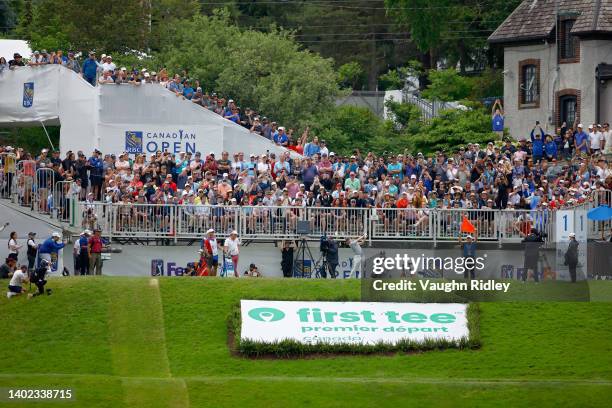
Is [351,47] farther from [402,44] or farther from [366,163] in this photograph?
[366,163]

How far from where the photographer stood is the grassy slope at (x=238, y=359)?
32156 millimetres

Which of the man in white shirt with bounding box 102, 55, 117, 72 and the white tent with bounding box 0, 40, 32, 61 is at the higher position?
the white tent with bounding box 0, 40, 32, 61

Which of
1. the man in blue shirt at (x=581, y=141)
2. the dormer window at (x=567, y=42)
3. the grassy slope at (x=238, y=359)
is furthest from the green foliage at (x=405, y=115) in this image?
the grassy slope at (x=238, y=359)

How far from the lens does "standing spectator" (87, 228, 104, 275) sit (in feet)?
130

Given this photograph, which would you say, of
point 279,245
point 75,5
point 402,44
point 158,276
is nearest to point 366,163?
point 279,245

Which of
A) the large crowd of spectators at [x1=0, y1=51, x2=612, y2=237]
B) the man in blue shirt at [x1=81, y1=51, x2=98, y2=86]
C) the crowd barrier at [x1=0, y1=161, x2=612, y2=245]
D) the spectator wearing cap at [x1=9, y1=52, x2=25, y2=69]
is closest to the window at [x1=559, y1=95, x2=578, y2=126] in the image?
the large crowd of spectators at [x1=0, y1=51, x2=612, y2=237]

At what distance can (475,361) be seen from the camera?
3506 cm

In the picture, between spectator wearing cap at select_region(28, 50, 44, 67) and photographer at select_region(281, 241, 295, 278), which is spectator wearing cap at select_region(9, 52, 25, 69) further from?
photographer at select_region(281, 241, 295, 278)

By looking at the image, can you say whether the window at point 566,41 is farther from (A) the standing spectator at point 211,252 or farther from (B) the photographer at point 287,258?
(A) the standing spectator at point 211,252

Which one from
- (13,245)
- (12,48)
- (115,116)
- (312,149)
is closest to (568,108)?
(312,149)

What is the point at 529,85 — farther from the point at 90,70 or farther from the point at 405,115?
the point at 90,70

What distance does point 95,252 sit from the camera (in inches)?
1576

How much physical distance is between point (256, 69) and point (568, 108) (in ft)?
44.2

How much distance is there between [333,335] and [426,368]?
8.48ft
